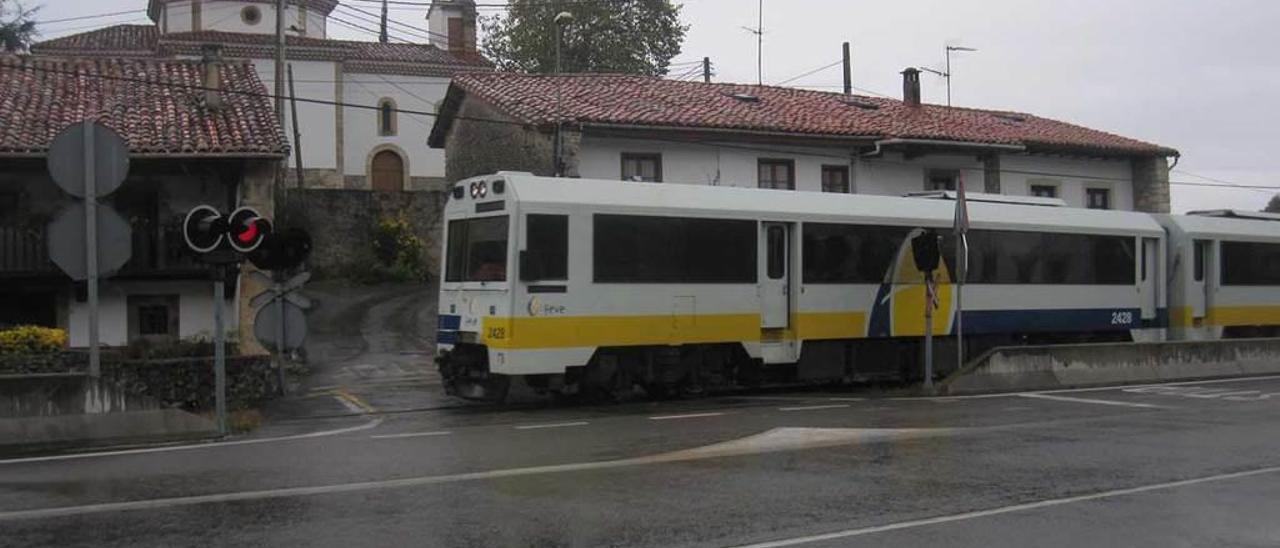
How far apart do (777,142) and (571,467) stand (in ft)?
65.8

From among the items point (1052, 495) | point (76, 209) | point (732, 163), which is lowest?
point (1052, 495)

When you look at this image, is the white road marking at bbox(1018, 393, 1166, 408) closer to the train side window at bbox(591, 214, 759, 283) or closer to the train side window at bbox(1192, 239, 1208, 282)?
the train side window at bbox(591, 214, 759, 283)

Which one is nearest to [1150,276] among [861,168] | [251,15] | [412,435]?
[861,168]

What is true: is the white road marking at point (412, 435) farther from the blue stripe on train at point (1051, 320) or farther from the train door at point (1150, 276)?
the train door at point (1150, 276)

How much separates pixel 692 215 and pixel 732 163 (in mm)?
12138

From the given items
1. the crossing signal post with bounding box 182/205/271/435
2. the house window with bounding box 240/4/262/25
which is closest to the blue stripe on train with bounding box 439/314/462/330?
the crossing signal post with bounding box 182/205/271/435

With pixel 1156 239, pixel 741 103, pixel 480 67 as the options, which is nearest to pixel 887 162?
pixel 741 103

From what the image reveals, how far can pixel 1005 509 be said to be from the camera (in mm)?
8781

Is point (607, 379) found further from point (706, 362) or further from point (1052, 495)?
point (1052, 495)

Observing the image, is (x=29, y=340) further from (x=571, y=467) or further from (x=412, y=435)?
(x=571, y=467)

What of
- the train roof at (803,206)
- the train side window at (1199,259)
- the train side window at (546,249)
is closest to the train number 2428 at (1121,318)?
the train roof at (803,206)

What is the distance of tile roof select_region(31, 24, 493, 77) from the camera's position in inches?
1874

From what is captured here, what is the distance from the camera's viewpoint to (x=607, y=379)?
17125 mm

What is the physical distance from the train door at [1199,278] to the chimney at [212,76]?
753 inches
